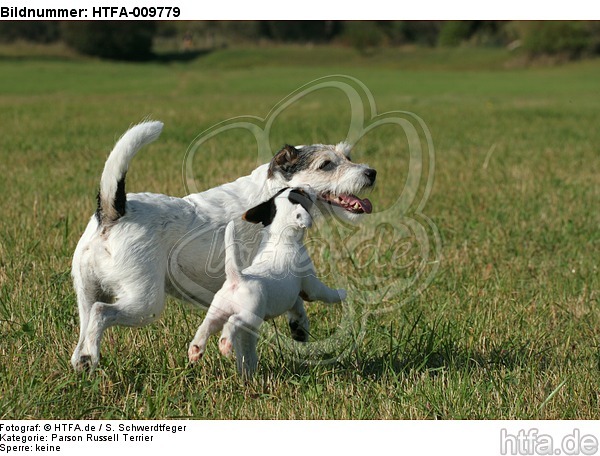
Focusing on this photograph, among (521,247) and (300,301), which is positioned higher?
(300,301)

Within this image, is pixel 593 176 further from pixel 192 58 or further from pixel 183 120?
pixel 192 58

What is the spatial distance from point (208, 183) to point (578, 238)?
443 centimetres

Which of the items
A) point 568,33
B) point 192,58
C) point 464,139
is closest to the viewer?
point 464,139

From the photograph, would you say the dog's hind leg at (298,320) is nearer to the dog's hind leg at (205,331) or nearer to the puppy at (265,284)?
the puppy at (265,284)

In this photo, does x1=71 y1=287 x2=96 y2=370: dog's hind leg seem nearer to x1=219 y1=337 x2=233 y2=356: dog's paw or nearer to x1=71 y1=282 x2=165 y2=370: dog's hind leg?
x1=71 y1=282 x2=165 y2=370: dog's hind leg

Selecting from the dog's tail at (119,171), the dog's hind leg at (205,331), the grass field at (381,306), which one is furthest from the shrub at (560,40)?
the dog's hind leg at (205,331)

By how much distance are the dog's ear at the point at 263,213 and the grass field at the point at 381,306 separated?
878 mm

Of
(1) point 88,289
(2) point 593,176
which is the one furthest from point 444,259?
(2) point 593,176

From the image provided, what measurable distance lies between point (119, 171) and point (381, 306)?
245cm

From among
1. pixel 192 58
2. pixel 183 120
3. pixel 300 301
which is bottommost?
pixel 192 58

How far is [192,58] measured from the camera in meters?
64.6

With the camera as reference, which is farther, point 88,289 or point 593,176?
point 593,176

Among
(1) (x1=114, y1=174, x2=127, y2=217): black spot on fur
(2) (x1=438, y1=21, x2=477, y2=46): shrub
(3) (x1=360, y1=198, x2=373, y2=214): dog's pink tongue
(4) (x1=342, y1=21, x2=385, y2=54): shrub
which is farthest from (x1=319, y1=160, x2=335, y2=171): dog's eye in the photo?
(2) (x1=438, y1=21, x2=477, y2=46): shrub

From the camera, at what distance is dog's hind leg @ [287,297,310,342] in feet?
15.6
